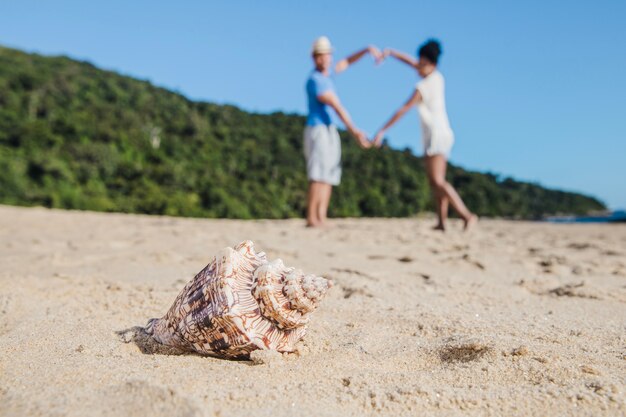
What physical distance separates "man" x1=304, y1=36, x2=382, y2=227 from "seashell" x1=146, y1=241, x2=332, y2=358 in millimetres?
4692

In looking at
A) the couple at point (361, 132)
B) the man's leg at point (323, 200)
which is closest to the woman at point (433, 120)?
the couple at point (361, 132)

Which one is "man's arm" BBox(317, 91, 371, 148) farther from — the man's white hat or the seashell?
the seashell

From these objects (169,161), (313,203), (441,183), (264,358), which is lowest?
(264,358)

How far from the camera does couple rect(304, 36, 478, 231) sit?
6.41 m

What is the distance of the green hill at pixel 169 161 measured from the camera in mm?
25172

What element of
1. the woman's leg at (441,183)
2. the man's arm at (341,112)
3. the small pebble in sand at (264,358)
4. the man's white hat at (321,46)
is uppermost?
the man's white hat at (321,46)

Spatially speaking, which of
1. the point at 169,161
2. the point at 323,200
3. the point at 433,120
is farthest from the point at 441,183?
the point at 169,161

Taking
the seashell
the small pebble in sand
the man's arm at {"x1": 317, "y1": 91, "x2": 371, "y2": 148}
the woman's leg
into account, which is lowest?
the small pebble in sand

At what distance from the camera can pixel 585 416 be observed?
1.32 metres

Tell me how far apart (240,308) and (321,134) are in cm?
507

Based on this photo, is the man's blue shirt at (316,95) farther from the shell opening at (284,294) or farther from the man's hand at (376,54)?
the shell opening at (284,294)

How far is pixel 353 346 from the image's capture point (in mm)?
1912

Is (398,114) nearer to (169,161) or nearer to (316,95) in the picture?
(316,95)

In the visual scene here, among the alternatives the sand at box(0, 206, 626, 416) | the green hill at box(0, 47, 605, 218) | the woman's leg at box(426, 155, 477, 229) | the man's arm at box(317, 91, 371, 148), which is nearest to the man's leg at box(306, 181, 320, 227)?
the man's arm at box(317, 91, 371, 148)
